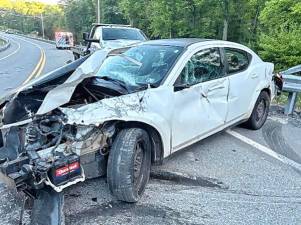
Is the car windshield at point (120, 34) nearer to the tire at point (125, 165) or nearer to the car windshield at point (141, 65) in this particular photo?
the car windshield at point (141, 65)

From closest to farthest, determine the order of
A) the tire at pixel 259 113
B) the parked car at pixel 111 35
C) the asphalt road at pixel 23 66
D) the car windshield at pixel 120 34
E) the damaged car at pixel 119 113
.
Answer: the damaged car at pixel 119 113 → the tire at pixel 259 113 → the asphalt road at pixel 23 66 → the parked car at pixel 111 35 → the car windshield at pixel 120 34

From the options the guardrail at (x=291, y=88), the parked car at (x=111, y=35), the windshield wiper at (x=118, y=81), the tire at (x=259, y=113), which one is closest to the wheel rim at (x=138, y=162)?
the windshield wiper at (x=118, y=81)

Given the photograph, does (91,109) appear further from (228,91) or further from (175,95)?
(228,91)

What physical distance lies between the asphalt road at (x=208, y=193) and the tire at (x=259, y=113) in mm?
782

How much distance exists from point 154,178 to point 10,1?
203113 mm

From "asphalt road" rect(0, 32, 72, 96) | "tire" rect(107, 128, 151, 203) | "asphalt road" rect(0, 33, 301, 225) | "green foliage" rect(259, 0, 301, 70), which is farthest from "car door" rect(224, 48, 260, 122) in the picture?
"green foliage" rect(259, 0, 301, 70)

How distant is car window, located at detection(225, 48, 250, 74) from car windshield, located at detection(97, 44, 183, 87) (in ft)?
3.72

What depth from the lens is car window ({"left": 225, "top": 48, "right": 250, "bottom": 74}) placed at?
5.52 m

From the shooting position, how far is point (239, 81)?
5.61 m

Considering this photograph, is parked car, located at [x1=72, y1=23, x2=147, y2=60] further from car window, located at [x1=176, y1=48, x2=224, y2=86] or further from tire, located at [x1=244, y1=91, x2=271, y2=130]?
car window, located at [x1=176, y1=48, x2=224, y2=86]

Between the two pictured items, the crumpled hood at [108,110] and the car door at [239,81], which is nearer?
the crumpled hood at [108,110]

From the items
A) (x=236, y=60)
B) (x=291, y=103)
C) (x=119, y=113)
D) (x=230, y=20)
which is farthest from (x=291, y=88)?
(x=230, y=20)

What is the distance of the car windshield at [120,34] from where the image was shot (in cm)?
1335

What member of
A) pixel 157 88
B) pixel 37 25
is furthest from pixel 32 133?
pixel 37 25
